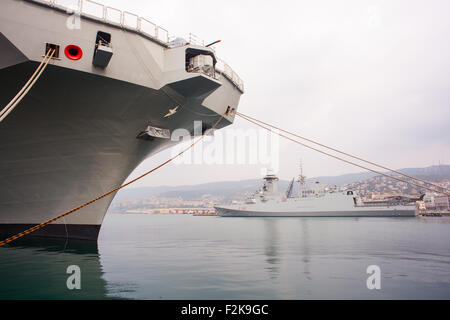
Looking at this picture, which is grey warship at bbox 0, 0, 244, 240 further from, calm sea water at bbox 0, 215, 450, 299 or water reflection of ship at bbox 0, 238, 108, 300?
calm sea water at bbox 0, 215, 450, 299

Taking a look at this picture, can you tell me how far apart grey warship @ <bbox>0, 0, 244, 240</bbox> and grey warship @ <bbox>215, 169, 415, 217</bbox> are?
43478 millimetres

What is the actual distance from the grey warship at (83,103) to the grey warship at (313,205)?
43478mm

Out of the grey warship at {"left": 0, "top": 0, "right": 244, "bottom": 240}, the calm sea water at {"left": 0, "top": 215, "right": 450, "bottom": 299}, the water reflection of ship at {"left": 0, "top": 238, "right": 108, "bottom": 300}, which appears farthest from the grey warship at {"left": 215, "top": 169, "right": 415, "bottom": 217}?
the water reflection of ship at {"left": 0, "top": 238, "right": 108, "bottom": 300}

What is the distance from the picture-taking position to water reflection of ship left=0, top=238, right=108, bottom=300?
566 centimetres

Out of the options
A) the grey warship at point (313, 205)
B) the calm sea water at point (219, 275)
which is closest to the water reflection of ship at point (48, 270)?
the calm sea water at point (219, 275)

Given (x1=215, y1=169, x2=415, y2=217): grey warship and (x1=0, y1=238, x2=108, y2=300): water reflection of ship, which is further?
(x1=215, y1=169, x2=415, y2=217): grey warship

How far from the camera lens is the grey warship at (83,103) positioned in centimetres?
723

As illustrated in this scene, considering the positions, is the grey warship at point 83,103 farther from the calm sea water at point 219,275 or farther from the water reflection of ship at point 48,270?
the calm sea water at point 219,275

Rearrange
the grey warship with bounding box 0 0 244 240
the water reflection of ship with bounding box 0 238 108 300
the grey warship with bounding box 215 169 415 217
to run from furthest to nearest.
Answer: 1. the grey warship with bounding box 215 169 415 217
2. the grey warship with bounding box 0 0 244 240
3. the water reflection of ship with bounding box 0 238 108 300

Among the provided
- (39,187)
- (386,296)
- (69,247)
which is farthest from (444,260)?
(39,187)

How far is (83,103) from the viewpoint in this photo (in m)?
8.39
